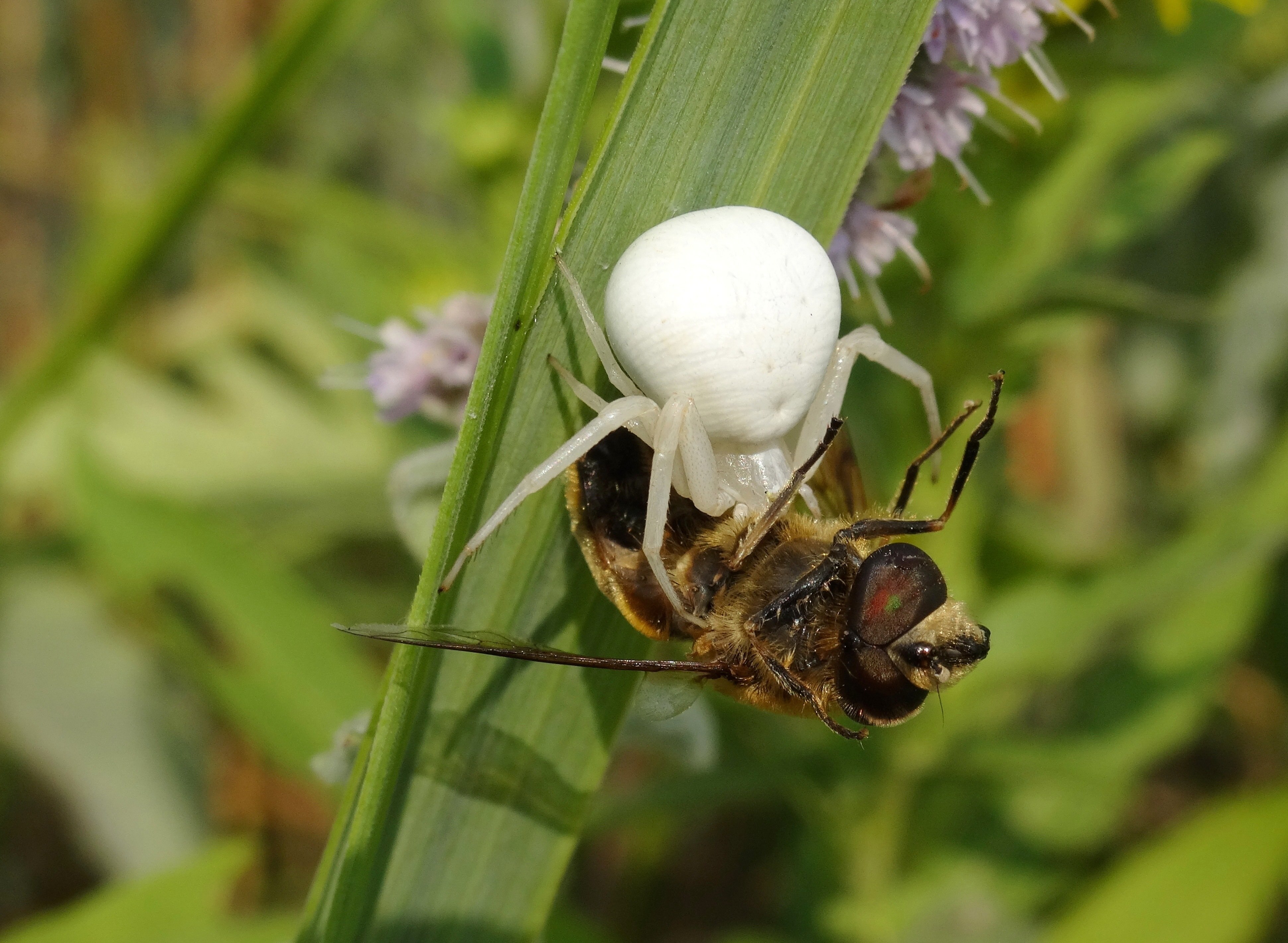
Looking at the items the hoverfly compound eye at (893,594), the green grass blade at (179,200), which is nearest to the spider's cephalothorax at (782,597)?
the hoverfly compound eye at (893,594)

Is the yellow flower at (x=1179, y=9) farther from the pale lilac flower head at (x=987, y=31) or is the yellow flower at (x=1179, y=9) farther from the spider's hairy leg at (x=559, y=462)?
the spider's hairy leg at (x=559, y=462)

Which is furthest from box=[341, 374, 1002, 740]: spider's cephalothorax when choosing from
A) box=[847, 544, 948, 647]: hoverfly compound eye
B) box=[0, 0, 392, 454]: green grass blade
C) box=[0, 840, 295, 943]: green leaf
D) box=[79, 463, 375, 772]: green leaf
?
box=[0, 0, 392, 454]: green grass blade

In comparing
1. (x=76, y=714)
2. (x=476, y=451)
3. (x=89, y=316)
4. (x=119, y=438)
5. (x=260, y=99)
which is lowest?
(x=76, y=714)

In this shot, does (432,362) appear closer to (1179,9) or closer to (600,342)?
(600,342)

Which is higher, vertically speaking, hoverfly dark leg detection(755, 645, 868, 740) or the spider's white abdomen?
the spider's white abdomen

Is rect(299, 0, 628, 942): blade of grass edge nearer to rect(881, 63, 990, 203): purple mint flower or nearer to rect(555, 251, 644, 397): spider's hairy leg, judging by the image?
rect(555, 251, 644, 397): spider's hairy leg

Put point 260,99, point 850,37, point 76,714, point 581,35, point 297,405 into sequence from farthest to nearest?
point 297,405, point 76,714, point 260,99, point 850,37, point 581,35

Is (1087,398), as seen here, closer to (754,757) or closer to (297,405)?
(754,757)

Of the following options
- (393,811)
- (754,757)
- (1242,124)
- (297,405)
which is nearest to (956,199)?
(1242,124)

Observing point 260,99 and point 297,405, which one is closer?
point 260,99
